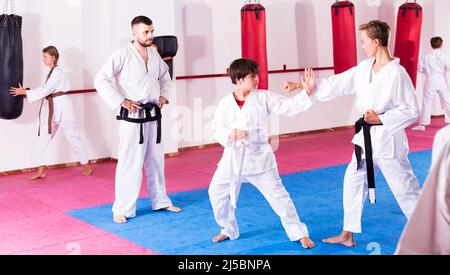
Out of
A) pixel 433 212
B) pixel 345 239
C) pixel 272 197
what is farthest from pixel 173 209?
pixel 433 212

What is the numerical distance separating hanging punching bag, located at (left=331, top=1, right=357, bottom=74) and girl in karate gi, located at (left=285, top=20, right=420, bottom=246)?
14.1 ft

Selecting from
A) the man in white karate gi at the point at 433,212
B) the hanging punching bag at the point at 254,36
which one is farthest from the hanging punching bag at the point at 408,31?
the man in white karate gi at the point at 433,212

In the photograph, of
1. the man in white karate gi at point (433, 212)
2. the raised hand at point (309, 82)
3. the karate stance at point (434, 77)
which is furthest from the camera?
the karate stance at point (434, 77)

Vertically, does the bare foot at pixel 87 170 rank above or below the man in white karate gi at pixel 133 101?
below

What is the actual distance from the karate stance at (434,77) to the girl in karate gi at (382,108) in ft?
18.2

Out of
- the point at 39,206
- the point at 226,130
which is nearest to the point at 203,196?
the point at 39,206

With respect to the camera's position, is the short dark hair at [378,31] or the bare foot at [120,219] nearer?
the short dark hair at [378,31]

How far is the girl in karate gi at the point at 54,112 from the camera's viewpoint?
6301 mm

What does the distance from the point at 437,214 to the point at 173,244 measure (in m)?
2.21

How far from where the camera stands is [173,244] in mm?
4055

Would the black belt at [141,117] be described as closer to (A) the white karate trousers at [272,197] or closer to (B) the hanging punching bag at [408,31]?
(A) the white karate trousers at [272,197]

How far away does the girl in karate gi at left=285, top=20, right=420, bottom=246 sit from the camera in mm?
3664

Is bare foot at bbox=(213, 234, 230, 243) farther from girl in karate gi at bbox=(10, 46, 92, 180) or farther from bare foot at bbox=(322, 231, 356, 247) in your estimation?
girl in karate gi at bbox=(10, 46, 92, 180)
